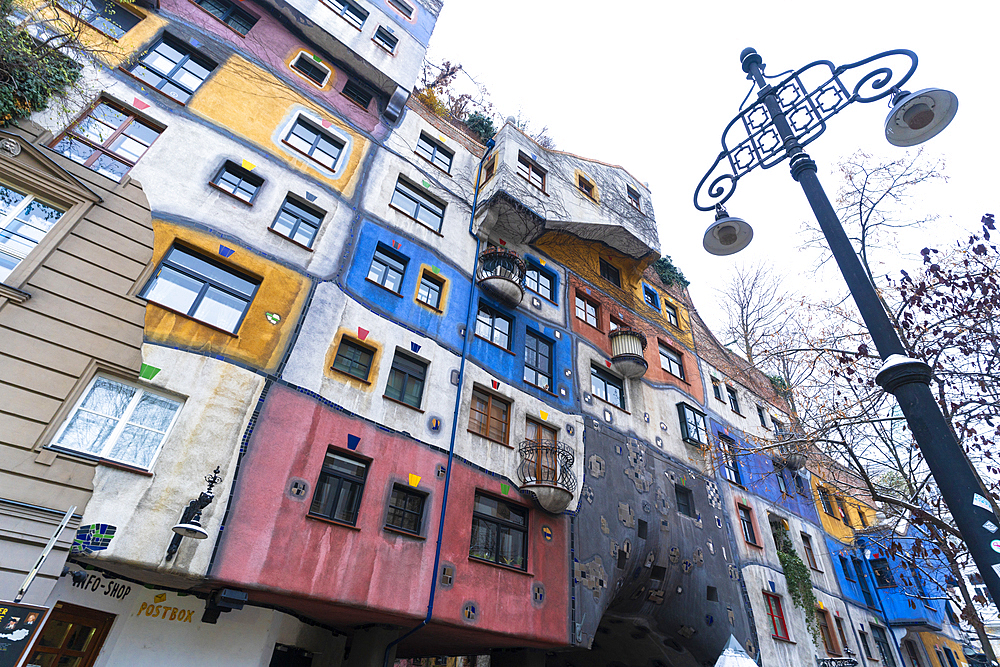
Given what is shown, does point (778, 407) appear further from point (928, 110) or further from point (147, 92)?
point (147, 92)

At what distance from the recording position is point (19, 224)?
29.3ft

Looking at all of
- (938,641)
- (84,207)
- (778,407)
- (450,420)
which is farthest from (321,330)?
(938,641)

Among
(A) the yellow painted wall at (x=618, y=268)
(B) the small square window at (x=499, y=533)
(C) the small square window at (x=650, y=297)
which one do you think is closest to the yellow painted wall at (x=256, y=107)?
(A) the yellow painted wall at (x=618, y=268)

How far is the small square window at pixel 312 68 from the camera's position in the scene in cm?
1566

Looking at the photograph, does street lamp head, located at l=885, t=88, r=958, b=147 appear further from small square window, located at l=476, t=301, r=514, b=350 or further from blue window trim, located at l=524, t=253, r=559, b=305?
blue window trim, located at l=524, t=253, r=559, b=305

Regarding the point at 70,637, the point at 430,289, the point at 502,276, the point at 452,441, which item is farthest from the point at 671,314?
the point at 70,637

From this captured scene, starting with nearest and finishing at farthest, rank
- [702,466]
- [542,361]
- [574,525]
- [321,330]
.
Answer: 1. [321,330]
2. [574,525]
3. [542,361]
4. [702,466]

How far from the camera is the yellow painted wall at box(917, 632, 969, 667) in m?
25.5

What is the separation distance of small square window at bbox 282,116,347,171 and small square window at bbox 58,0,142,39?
4.10 m

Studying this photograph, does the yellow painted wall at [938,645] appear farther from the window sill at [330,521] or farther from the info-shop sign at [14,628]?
the info-shop sign at [14,628]

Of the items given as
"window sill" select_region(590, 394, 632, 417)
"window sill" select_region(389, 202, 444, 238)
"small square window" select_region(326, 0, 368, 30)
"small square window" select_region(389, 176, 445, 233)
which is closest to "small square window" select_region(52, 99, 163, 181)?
"window sill" select_region(389, 202, 444, 238)

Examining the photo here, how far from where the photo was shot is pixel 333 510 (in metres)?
10.2

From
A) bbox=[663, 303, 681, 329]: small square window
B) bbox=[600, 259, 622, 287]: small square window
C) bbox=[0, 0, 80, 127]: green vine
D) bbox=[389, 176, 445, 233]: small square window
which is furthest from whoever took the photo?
bbox=[663, 303, 681, 329]: small square window

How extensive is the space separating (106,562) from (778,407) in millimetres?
27719
